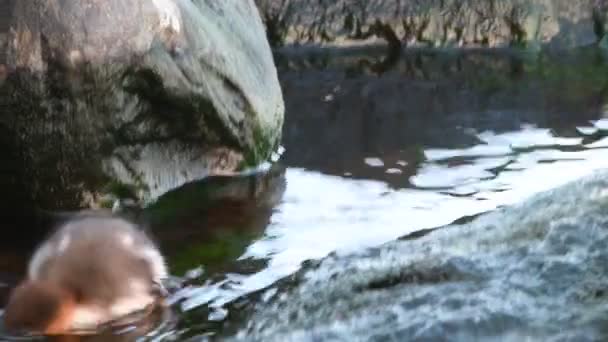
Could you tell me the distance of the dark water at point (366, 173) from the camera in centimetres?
404

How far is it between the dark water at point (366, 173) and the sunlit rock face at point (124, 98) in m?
0.20

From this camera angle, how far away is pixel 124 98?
4.64m

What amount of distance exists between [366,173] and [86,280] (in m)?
2.66

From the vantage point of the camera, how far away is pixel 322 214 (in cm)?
477

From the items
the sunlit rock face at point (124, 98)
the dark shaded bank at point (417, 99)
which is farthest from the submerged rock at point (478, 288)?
the dark shaded bank at point (417, 99)

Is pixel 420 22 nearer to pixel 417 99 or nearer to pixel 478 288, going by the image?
pixel 417 99

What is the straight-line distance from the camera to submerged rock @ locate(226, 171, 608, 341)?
2.37 meters

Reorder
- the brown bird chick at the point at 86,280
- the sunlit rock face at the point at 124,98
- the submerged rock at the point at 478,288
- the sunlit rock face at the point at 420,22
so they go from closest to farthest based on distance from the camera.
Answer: the submerged rock at the point at 478,288
the brown bird chick at the point at 86,280
the sunlit rock face at the point at 124,98
the sunlit rock face at the point at 420,22

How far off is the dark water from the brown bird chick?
0.55ft

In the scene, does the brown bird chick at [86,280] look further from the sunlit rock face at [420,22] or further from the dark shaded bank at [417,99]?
the sunlit rock face at [420,22]

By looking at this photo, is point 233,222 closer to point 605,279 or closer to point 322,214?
point 322,214

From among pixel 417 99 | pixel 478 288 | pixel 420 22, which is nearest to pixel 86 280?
pixel 478 288

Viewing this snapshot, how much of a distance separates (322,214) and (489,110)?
11.3 feet

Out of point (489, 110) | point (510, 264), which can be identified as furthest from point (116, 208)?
point (489, 110)
